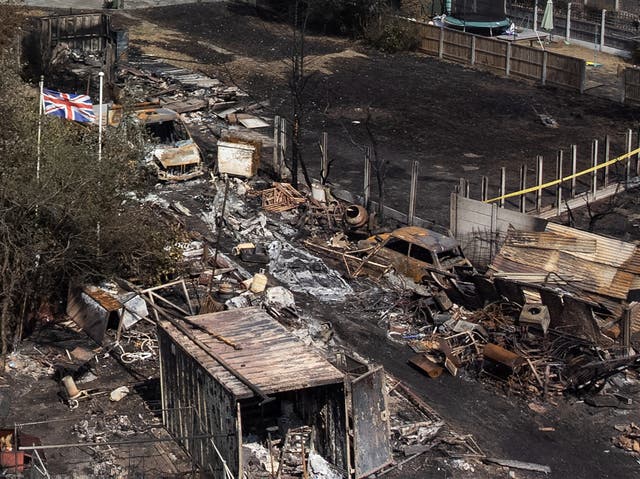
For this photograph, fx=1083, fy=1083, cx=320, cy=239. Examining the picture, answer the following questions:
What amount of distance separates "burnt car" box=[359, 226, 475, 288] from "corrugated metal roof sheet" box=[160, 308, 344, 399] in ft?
20.7

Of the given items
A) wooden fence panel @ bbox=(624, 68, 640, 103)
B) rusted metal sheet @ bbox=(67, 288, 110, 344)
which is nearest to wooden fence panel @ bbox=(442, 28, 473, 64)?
wooden fence panel @ bbox=(624, 68, 640, 103)

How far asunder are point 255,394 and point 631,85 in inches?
1096

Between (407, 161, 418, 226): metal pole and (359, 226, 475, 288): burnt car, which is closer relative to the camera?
(359, 226, 475, 288): burnt car

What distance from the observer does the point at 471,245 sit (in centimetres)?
2619

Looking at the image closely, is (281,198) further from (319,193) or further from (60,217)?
(60,217)

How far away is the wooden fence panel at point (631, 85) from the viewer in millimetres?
39812

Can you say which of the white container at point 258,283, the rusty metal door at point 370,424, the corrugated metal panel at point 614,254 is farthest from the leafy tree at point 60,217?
the corrugated metal panel at point 614,254

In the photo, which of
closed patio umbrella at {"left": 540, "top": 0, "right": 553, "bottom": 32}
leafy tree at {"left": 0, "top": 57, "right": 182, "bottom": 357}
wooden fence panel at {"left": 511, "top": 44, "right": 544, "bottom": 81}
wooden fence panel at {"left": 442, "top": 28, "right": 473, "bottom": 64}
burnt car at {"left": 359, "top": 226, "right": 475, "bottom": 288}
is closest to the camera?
leafy tree at {"left": 0, "top": 57, "right": 182, "bottom": 357}

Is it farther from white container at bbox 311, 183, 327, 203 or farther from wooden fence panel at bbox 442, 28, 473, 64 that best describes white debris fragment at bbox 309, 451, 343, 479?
wooden fence panel at bbox 442, 28, 473, 64

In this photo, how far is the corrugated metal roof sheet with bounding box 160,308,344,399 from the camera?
16.8 metres

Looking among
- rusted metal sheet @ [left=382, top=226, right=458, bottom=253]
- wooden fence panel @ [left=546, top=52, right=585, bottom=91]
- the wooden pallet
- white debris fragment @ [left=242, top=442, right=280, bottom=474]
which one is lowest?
white debris fragment @ [left=242, top=442, right=280, bottom=474]

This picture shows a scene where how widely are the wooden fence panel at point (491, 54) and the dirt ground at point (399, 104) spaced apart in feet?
2.12

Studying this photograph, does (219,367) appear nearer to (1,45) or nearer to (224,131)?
(224,131)

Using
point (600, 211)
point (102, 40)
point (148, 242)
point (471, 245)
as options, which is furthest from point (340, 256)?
point (102, 40)
